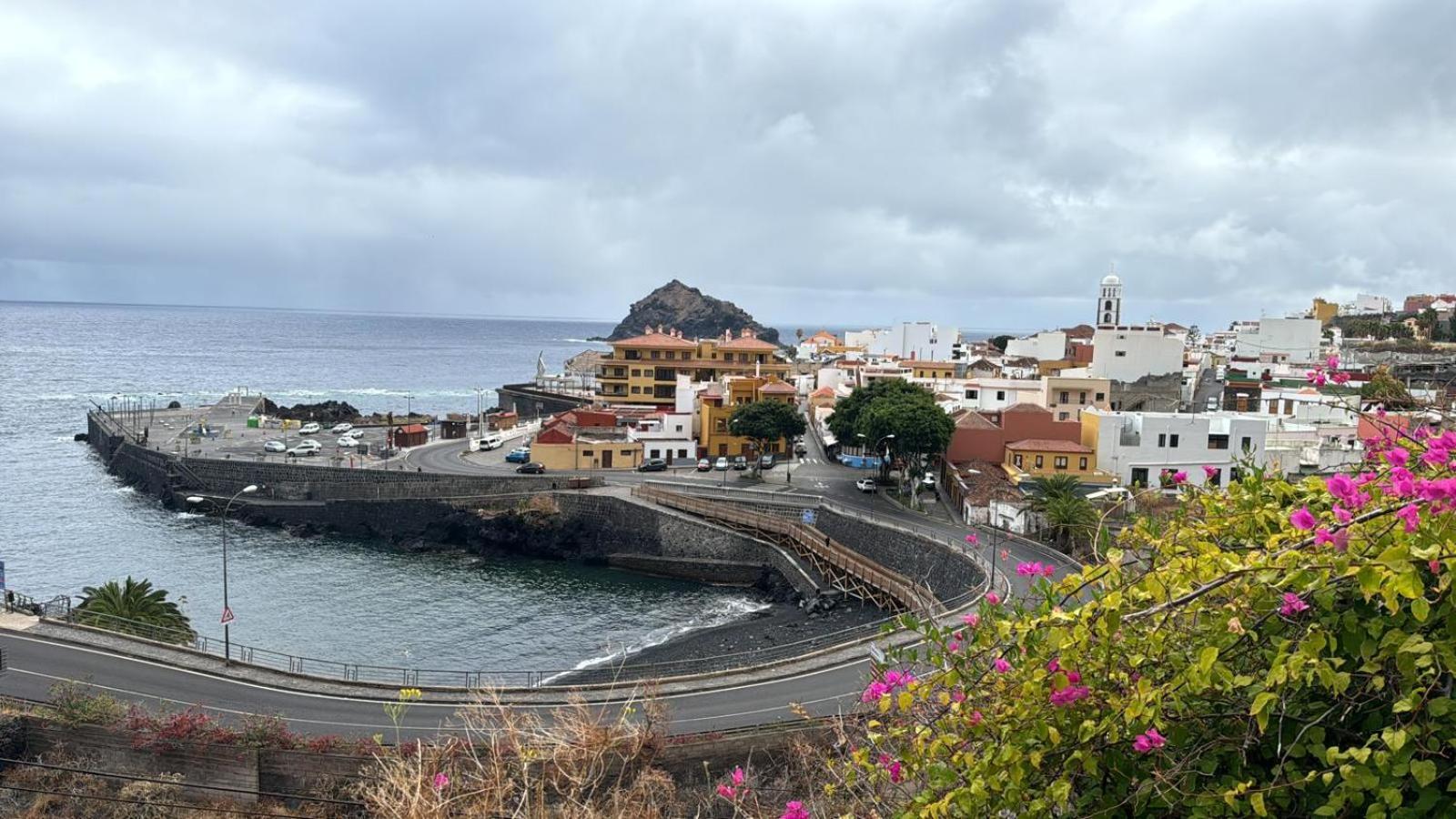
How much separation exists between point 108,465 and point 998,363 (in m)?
72.2

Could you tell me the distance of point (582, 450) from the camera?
57094 mm

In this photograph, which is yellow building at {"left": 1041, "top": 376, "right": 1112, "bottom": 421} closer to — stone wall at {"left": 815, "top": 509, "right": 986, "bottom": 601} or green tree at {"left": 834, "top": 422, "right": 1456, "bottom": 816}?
stone wall at {"left": 815, "top": 509, "right": 986, "bottom": 601}

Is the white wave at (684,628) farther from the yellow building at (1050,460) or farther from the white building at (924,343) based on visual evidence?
the white building at (924,343)

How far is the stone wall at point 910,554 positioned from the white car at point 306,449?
35.7 metres

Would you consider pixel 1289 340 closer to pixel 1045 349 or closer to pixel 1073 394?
pixel 1045 349

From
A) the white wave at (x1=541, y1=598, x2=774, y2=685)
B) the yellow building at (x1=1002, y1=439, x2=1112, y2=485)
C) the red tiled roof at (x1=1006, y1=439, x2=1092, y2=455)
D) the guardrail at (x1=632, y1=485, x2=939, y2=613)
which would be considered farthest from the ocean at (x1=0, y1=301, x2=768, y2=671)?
→ the red tiled roof at (x1=1006, y1=439, x2=1092, y2=455)

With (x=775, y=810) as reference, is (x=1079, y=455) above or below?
above

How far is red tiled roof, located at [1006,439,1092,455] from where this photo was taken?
45.7 metres

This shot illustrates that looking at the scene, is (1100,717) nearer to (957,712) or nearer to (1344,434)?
(957,712)

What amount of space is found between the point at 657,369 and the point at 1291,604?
73443 mm

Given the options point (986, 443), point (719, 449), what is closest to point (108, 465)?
point (719, 449)

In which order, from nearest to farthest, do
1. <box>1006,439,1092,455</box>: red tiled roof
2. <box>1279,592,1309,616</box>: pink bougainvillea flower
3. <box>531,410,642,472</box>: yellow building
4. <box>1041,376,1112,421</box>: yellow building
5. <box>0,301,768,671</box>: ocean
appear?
<box>1279,592,1309,616</box>: pink bougainvillea flower
<box>0,301,768,671</box>: ocean
<box>1006,439,1092,455</box>: red tiled roof
<box>1041,376,1112,421</box>: yellow building
<box>531,410,642,472</box>: yellow building

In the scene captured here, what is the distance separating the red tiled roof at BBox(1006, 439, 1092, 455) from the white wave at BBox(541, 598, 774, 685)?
15.7m

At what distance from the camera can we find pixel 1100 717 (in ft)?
18.2
